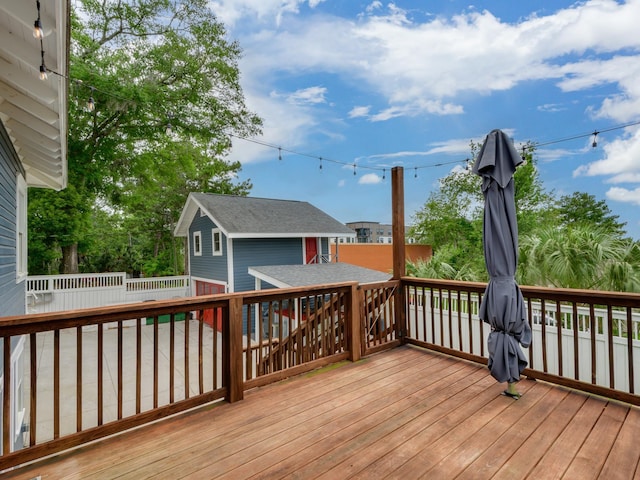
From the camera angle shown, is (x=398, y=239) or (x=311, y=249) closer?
(x=398, y=239)

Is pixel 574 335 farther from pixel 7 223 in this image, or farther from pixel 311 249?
pixel 311 249

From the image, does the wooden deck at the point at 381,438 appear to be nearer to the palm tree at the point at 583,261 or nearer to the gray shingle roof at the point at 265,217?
the palm tree at the point at 583,261

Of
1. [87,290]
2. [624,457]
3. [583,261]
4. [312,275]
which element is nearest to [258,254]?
[312,275]

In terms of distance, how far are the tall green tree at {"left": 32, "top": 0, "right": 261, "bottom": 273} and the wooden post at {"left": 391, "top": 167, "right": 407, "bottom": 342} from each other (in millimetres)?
8176

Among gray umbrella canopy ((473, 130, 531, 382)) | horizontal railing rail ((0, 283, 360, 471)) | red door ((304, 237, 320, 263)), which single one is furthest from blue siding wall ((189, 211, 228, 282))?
gray umbrella canopy ((473, 130, 531, 382))

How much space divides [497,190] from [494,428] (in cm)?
179

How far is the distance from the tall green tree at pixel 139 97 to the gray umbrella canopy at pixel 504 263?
375 inches

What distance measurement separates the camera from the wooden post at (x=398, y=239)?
4031 millimetres

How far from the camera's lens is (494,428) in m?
2.25

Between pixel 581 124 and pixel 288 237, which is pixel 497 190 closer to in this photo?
pixel 288 237

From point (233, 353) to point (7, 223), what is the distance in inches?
138

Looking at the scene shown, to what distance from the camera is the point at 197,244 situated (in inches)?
541

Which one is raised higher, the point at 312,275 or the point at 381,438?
the point at 312,275

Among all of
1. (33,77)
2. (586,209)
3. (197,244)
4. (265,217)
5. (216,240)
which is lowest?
(197,244)
